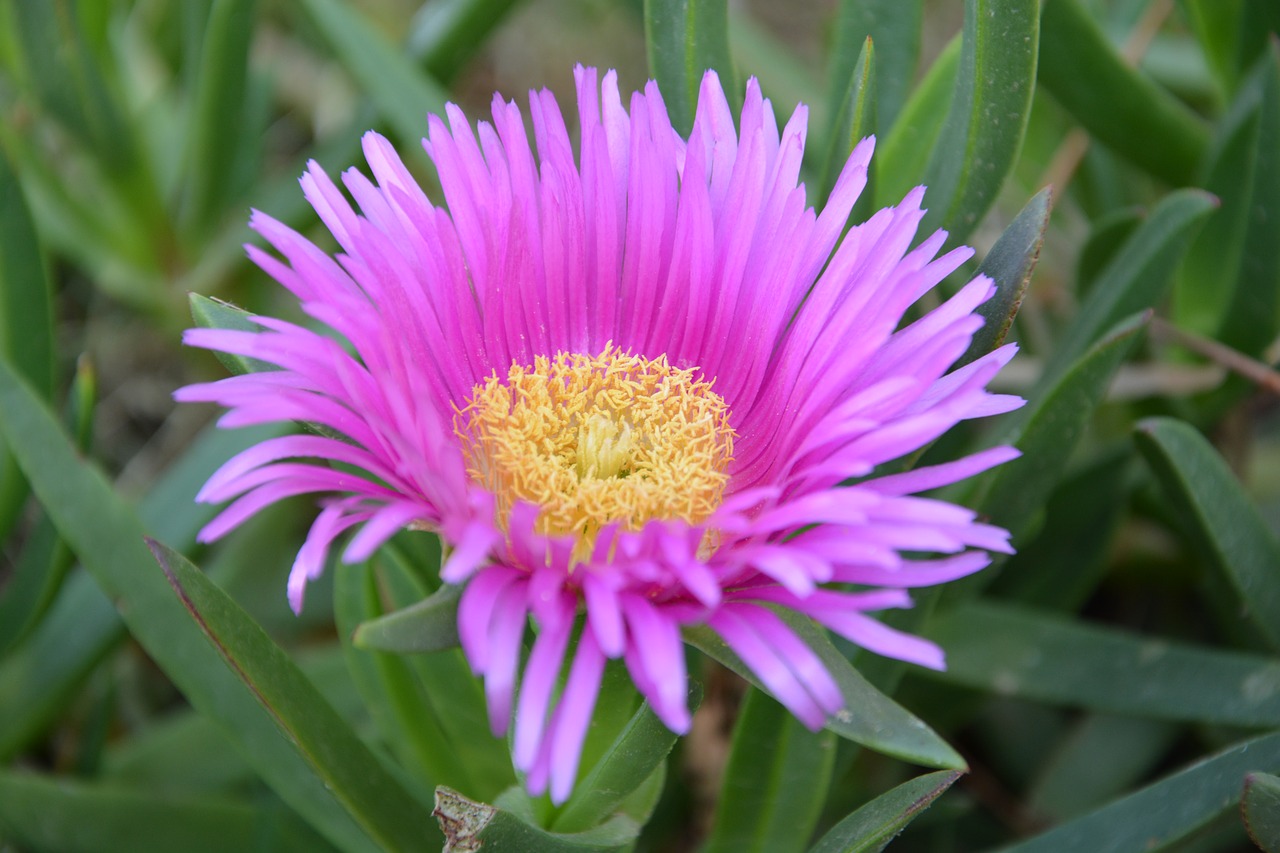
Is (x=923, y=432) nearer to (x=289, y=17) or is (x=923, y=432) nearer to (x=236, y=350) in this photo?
(x=236, y=350)

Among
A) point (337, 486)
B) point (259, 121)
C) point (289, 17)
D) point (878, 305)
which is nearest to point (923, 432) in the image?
point (878, 305)

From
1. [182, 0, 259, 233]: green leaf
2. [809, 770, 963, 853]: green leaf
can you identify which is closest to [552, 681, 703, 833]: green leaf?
[809, 770, 963, 853]: green leaf

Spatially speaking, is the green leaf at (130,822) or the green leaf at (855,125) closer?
the green leaf at (855,125)

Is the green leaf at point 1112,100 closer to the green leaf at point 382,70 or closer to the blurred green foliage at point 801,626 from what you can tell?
the blurred green foliage at point 801,626

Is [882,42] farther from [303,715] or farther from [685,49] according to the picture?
[303,715]

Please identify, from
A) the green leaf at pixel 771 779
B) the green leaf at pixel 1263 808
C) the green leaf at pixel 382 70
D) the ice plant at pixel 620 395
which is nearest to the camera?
the ice plant at pixel 620 395

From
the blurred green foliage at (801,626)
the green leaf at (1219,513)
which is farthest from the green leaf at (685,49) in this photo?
the green leaf at (1219,513)

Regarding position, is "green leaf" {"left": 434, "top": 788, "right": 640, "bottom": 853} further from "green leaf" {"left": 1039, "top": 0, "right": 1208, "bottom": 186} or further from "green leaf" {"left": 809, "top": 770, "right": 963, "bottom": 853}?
"green leaf" {"left": 1039, "top": 0, "right": 1208, "bottom": 186}
